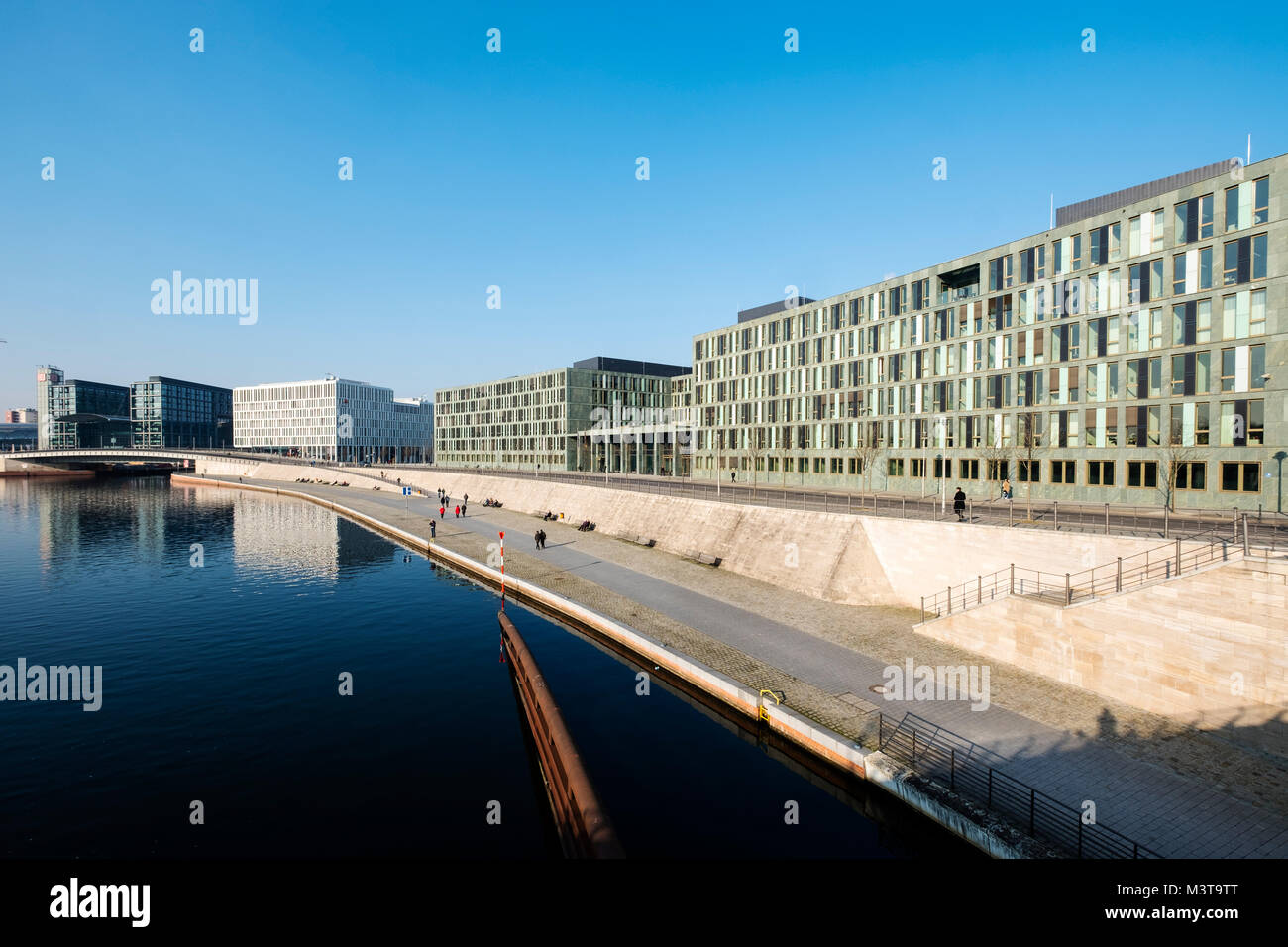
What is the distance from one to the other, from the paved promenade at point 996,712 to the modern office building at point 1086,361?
21.5 metres

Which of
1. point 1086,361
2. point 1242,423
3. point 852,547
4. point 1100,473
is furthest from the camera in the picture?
point 1086,361

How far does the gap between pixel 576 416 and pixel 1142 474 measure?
81.1 m

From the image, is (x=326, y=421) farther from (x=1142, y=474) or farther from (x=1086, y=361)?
(x=1142, y=474)

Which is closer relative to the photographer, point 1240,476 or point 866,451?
point 1240,476

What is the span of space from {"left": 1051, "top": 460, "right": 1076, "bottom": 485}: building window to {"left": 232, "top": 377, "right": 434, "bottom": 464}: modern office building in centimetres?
16190

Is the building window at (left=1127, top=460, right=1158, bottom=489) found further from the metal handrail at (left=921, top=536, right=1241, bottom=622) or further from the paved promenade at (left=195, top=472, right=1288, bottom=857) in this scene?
the paved promenade at (left=195, top=472, right=1288, bottom=857)

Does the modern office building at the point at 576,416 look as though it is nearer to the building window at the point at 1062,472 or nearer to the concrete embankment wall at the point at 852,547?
the concrete embankment wall at the point at 852,547

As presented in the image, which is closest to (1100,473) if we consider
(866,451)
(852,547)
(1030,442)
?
(1030,442)

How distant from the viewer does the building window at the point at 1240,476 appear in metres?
30.8

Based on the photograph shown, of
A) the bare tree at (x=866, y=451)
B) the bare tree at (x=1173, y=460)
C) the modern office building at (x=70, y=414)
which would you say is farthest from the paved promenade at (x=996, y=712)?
the modern office building at (x=70, y=414)

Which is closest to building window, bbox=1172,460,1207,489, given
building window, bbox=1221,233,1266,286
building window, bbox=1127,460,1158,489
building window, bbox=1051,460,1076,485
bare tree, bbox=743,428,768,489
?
building window, bbox=1127,460,1158,489

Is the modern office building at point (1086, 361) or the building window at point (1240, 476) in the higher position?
the modern office building at point (1086, 361)

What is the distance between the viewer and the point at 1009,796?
1255cm

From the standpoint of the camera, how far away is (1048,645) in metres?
18.6
